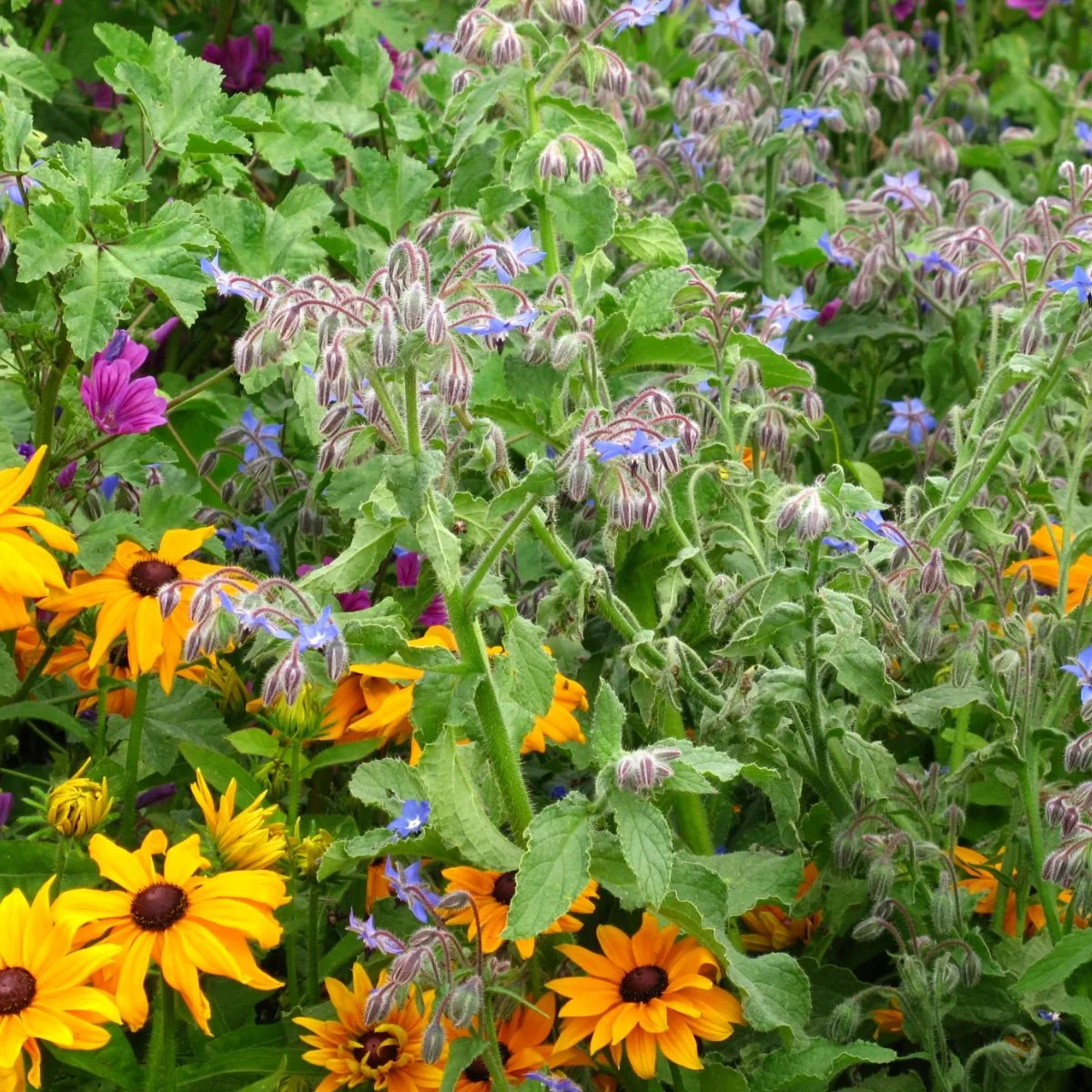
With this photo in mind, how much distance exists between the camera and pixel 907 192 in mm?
2350

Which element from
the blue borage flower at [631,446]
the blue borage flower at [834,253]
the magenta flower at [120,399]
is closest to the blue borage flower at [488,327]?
the blue borage flower at [631,446]

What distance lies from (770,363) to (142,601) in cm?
76

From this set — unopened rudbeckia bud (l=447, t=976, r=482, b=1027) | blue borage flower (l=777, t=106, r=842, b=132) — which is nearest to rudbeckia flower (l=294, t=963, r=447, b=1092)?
unopened rudbeckia bud (l=447, t=976, r=482, b=1027)

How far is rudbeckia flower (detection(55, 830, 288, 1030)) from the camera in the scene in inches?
51.6

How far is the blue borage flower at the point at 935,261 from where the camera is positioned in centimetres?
228

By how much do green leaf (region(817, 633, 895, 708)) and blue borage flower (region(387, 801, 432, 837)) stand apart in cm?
41

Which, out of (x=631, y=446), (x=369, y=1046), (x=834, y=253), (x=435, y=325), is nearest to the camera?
(x=435, y=325)

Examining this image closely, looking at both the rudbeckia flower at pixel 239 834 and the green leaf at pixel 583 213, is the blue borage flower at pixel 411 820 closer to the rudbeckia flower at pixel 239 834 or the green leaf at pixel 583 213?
the rudbeckia flower at pixel 239 834

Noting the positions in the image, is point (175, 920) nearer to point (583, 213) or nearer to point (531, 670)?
point (531, 670)

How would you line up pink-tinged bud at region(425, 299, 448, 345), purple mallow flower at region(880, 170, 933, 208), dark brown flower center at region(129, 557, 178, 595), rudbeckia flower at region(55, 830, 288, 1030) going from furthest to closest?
purple mallow flower at region(880, 170, 933, 208) → dark brown flower center at region(129, 557, 178, 595) → rudbeckia flower at region(55, 830, 288, 1030) → pink-tinged bud at region(425, 299, 448, 345)

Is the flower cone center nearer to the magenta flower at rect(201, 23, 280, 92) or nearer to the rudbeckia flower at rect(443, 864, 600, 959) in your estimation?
the rudbeckia flower at rect(443, 864, 600, 959)

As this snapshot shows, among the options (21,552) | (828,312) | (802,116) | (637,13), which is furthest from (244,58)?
(21,552)

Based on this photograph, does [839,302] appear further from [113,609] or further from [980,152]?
[113,609]

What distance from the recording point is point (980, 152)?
3117 millimetres
